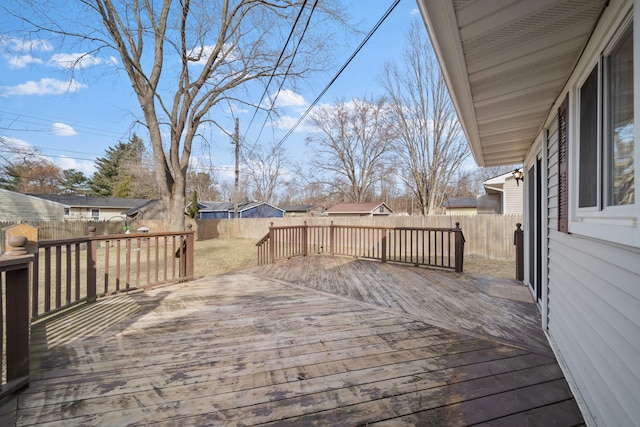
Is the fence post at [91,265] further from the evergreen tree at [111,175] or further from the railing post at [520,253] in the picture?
the evergreen tree at [111,175]

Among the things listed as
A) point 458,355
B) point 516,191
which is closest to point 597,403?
point 458,355

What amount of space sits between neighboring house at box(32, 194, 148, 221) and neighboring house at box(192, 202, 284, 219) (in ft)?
18.8

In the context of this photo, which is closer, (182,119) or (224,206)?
(182,119)

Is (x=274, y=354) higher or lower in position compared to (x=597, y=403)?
lower

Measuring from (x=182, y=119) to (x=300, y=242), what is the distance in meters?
5.75

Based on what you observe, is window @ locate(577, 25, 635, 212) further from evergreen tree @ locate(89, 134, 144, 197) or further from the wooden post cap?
evergreen tree @ locate(89, 134, 144, 197)

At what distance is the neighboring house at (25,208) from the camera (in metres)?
15.0

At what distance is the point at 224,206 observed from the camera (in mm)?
27422

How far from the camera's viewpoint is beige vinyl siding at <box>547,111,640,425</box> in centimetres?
104

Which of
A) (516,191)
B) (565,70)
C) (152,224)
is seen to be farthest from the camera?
(152,224)

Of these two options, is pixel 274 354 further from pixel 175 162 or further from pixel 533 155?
pixel 175 162

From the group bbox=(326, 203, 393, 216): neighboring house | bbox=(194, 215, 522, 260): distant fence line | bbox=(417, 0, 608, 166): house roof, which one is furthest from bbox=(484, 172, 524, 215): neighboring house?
bbox=(417, 0, 608, 166): house roof

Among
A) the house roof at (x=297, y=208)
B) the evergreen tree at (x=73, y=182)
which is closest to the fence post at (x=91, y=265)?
the house roof at (x=297, y=208)

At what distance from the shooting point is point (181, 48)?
8.72 meters
